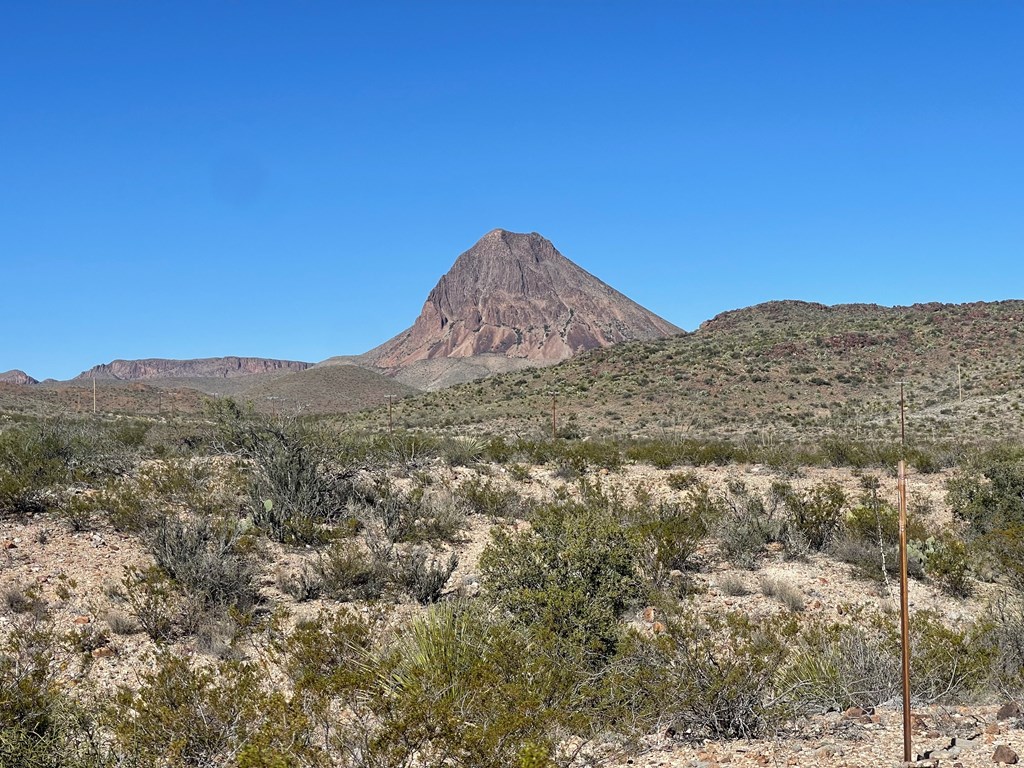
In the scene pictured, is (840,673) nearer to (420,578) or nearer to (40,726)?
(420,578)

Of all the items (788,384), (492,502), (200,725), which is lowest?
(200,725)

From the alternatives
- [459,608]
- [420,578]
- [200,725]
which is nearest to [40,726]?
[200,725]

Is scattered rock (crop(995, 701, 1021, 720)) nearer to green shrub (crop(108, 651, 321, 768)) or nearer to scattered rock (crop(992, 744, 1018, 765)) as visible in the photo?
scattered rock (crop(992, 744, 1018, 765))

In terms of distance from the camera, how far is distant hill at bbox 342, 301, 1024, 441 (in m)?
38.5

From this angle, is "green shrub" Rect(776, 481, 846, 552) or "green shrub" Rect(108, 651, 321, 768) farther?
"green shrub" Rect(776, 481, 846, 552)

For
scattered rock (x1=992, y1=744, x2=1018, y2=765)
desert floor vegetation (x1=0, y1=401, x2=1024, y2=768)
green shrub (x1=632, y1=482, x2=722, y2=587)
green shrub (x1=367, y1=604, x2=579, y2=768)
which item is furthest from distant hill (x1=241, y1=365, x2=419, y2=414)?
scattered rock (x1=992, y1=744, x2=1018, y2=765)

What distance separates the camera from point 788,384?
169ft

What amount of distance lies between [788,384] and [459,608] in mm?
48205

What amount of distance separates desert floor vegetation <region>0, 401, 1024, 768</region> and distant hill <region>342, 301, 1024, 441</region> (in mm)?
19193

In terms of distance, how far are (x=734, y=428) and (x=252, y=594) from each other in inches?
1249

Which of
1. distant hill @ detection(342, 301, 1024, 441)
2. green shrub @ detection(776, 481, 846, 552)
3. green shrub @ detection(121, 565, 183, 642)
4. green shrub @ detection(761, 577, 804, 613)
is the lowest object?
green shrub @ detection(761, 577, 804, 613)

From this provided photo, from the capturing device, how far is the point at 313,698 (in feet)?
14.9

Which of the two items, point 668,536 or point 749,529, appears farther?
point 749,529

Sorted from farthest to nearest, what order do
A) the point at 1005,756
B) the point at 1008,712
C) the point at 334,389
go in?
the point at 334,389 < the point at 1008,712 < the point at 1005,756
